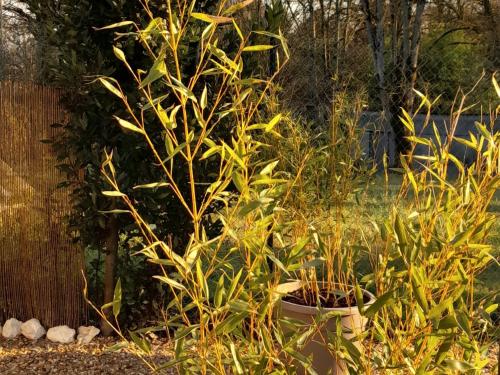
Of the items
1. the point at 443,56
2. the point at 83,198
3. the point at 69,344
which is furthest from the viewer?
the point at 443,56

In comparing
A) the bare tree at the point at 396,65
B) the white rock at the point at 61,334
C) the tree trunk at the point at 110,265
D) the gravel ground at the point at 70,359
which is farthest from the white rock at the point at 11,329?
the bare tree at the point at 396,65

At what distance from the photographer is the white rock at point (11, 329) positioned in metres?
3.13

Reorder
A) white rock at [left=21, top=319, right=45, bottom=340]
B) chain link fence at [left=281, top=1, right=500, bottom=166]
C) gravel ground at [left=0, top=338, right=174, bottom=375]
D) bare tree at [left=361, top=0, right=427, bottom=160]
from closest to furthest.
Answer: gravel ground at [left=0, top=338, right=174, bottom=375]
white rock at [left=21, top=319, right=45, bottom=340]
chain link fence at [left=281, top=1, right=500, bottom=166]
bare tree at [left=361, top=0, right=427, bottom=160]

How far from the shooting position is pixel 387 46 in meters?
12.2

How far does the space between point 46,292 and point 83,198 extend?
0.69m

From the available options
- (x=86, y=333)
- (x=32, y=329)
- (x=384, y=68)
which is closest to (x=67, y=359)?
(x=86, y=333)

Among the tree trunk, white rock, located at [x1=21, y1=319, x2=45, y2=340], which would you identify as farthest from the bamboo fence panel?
the tree trunk

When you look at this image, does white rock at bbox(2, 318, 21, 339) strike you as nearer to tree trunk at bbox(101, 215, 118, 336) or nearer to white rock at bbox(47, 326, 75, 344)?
white rock at bbox(47, 326, 75, 344)

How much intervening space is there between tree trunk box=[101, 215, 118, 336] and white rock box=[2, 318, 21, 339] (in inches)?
18.7

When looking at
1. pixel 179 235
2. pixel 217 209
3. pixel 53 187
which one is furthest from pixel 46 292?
pixel 217 209

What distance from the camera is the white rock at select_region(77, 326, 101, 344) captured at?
10.0 feet

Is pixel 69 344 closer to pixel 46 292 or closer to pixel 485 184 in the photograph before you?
pixel 46 292

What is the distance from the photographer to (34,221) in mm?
3150

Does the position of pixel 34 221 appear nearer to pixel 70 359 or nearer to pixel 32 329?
pixel 32 329
